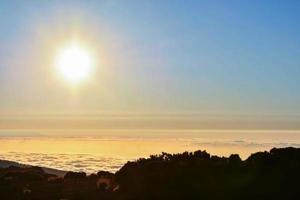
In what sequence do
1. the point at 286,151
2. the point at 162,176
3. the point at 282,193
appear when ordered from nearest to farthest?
the point at 282,193, the point at 162,176, the point at 286,151

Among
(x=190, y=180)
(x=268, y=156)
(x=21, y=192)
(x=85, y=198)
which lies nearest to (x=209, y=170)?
(x=190, y=180)

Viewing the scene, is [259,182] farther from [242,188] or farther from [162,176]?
[162,176]

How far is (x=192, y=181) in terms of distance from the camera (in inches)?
994

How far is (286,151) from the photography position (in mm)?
28000

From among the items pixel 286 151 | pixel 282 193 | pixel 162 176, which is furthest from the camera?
pixel 286 151

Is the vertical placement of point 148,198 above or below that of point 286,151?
below

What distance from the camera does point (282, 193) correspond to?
24016 mm

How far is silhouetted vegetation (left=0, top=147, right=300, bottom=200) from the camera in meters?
24.4

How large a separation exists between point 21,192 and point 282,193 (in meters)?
11.5

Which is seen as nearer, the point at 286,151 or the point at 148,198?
the point at 148,198

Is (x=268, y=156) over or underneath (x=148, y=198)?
over

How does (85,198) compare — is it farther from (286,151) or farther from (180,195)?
(286,151)

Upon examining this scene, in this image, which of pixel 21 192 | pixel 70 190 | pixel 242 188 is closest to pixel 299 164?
pixel 242 188

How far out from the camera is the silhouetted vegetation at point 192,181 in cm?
2438
